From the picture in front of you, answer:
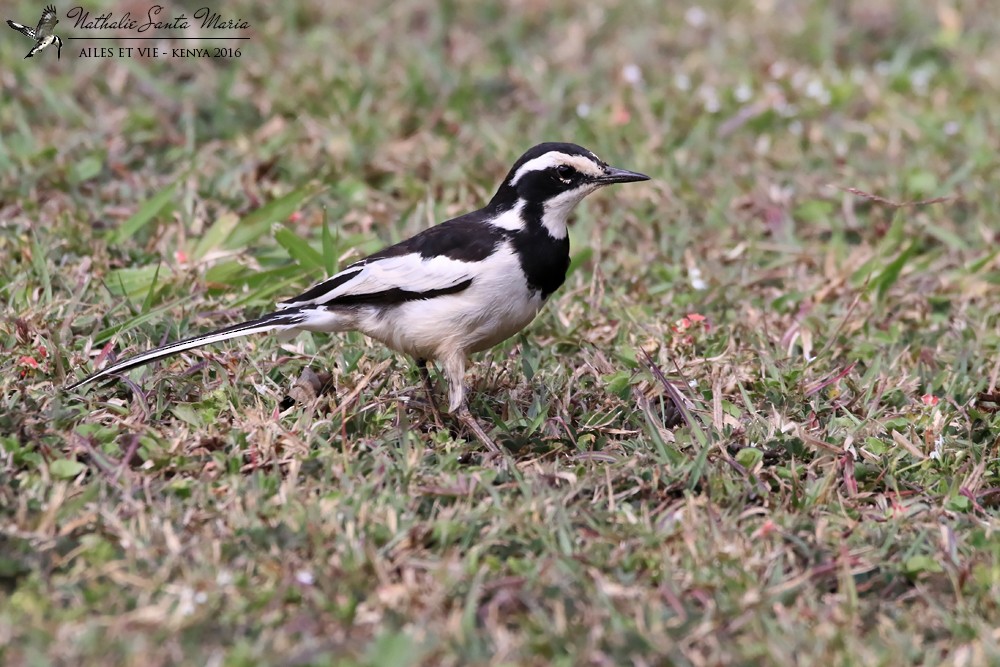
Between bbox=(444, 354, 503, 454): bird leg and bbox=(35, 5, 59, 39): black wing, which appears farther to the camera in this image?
bbox=(35, 5, 59, 39): black wing

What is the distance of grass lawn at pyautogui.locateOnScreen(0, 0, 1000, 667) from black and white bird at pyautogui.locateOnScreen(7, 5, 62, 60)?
17cm

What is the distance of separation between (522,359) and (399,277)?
0.84 m

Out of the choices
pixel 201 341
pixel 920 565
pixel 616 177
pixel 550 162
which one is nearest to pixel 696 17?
pixel 616 177

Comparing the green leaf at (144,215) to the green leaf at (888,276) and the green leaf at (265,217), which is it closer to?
the green leaf at (265,217)

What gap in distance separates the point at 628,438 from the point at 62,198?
354 cm

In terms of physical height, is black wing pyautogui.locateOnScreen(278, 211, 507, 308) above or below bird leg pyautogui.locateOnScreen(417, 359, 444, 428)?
above

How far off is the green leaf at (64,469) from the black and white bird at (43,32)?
15.7 ft

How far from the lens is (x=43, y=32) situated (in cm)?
894

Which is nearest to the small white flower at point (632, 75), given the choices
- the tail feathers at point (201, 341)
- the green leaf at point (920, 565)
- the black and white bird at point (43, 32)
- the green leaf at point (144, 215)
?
the green leaf at point (144, 215)

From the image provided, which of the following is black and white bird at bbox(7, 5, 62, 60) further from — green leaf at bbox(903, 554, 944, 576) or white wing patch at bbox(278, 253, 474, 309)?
green leaf at bbox(903, 554, 944, 576)

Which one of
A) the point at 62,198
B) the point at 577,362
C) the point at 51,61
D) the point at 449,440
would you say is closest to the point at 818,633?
the point at 449,440

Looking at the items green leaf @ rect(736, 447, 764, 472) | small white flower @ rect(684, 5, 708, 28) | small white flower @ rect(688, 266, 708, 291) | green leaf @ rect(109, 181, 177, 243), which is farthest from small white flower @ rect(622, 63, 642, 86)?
green leaf @ rect(736, 447, 764, 472)

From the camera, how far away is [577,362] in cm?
603

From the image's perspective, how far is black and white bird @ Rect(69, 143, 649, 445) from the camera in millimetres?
5141
